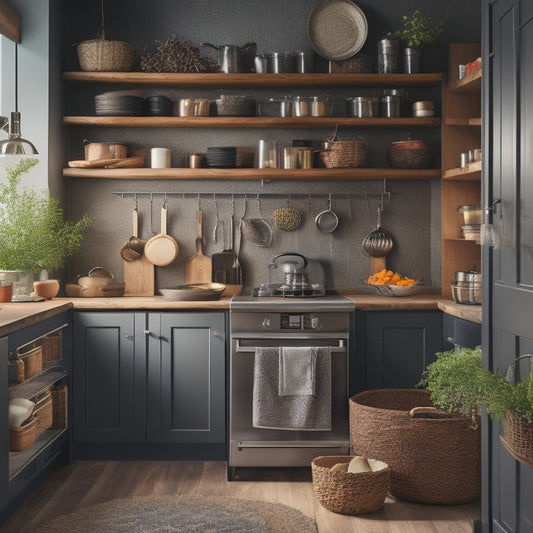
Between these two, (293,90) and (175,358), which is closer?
(175,358)

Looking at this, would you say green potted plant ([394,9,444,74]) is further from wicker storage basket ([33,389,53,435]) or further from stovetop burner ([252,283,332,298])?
wicker storage basket ([33,389,53,435])

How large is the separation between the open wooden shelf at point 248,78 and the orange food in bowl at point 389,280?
A: 3.92ft

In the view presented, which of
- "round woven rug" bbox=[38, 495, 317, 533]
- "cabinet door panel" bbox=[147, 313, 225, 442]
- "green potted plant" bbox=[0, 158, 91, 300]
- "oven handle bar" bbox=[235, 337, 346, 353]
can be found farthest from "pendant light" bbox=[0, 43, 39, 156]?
"round woven rug" bbox=[38, 495, 317, 533]

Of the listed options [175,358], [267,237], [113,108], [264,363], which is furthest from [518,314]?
[113,108]

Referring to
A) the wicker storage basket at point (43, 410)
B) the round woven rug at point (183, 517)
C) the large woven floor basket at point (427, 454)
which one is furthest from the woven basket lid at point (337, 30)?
the round woven rug at point (183, 517)

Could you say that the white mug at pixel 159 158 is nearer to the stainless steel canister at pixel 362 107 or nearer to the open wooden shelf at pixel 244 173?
the open wooden shelf at pixel 244 173

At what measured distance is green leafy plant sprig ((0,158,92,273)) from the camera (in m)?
4.10

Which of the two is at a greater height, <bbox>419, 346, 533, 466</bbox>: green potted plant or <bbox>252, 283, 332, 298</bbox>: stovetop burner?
<bbox>252, 283, 332, 298</bbox>: stovetop burner

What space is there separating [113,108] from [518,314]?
2.93 metres

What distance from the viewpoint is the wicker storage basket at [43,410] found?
3.60 m

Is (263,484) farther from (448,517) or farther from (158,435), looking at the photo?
(448,517)

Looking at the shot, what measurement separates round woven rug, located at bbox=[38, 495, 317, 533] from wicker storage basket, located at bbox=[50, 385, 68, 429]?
2.21ft

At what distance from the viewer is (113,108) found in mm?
4625

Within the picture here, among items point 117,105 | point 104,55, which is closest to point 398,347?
point 117,105
